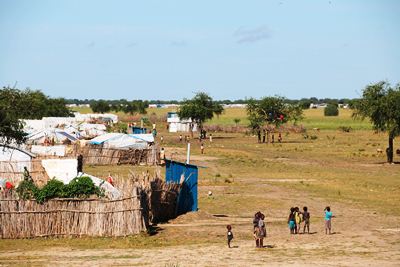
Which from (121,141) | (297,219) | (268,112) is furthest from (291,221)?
(268,112)

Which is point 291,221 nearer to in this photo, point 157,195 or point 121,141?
point 157,195

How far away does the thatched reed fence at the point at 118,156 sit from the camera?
53094 mm

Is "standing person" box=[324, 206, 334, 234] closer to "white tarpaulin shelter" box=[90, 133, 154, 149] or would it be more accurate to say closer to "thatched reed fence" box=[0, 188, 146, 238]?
"thatched reed fence" box=[0, 188, 146, 238]

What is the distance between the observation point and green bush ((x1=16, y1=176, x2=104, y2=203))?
2605 centimetres

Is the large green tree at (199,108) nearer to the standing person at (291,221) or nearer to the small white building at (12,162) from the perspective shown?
the small white building at (12,162)

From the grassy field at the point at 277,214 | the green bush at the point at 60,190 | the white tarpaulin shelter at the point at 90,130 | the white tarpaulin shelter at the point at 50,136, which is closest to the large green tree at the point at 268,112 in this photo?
the white tarpaulin shelter at the point at 90,130

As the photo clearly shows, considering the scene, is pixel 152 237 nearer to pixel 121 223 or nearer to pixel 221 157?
pixel 121 223

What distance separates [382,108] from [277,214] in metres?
25.8

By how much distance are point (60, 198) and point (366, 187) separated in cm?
2059

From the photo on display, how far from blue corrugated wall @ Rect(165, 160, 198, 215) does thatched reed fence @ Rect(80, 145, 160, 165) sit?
21581 mm

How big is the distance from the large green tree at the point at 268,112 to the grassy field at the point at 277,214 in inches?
824

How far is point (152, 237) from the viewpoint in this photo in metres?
26.3

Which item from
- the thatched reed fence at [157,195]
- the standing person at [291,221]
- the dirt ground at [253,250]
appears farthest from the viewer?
the thatched reed fence at [157,195]

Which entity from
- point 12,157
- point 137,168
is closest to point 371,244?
point 12,157
